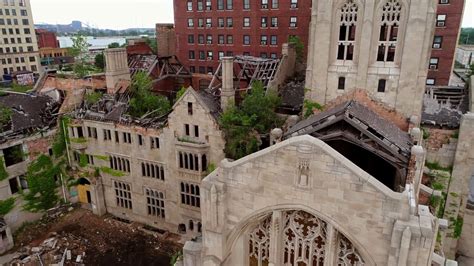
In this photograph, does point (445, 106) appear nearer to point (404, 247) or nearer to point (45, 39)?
point (404, 247)

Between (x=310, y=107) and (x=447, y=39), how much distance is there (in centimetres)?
3587

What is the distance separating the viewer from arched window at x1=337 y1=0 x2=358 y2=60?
2551 centimetres

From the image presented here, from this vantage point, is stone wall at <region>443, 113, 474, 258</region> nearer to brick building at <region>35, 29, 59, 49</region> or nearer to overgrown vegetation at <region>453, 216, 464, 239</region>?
overgrown vegetation at <region>453, 216, 464, 239</region>

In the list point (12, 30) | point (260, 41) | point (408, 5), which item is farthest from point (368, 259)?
point (12, 30)

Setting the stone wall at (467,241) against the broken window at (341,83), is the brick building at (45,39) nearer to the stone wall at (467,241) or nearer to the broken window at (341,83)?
A: the broken window at (341,83)

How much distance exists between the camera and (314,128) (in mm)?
21203

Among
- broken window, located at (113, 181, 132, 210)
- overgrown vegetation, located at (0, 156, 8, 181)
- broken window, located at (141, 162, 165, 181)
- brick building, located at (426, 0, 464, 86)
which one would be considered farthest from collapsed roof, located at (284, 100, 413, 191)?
brick building, located at (426, 0, 464, 86)

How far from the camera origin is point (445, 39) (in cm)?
5150

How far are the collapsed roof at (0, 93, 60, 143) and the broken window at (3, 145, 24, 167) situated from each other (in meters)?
1.18

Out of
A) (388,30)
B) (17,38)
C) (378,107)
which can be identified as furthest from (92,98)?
(17,38)

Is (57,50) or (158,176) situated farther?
(57,50)

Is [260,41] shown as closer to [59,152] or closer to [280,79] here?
[280,79]

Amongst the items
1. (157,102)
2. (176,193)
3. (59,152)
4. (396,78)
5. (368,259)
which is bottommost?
(176,193)

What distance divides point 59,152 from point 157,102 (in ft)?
40.3
